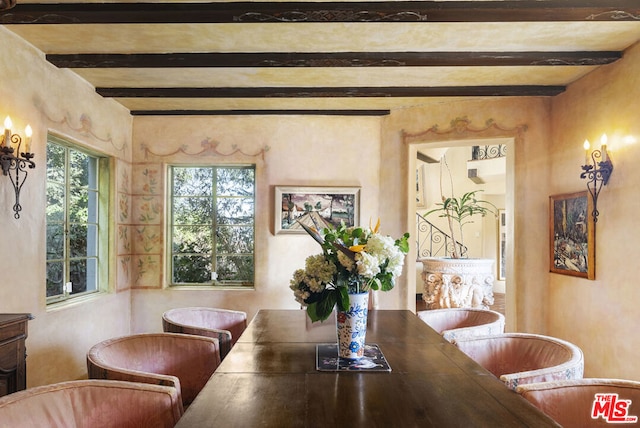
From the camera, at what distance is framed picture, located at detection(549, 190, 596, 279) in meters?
3.27

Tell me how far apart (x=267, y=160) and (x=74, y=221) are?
6.45ft

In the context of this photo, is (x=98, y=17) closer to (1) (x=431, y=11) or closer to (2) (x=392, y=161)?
(1) (x=431, y=11)

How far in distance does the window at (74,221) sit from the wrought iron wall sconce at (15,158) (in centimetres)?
45

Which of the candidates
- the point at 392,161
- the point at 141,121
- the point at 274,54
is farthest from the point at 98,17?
the point at 392,161

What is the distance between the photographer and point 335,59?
3000 millimetres

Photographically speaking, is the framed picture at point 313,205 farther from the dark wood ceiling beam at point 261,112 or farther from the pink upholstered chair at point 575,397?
the pink upholstered chair at point 575,397

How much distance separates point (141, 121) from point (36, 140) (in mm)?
1663

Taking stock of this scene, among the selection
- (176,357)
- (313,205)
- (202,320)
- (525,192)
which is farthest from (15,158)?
(525,192)

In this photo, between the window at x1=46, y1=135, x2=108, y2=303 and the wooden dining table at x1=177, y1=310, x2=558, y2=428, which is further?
the window at x1=46, y1=135, x2=108, y2=303

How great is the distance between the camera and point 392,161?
4516 millimetres

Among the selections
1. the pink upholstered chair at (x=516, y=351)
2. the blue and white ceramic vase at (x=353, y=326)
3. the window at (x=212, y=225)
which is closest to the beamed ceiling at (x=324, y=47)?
the window at (x=212, y=225)

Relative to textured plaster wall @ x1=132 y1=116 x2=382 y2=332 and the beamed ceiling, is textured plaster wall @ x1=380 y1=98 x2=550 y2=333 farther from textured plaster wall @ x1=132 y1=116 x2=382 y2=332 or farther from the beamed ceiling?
textured plaster wall @ x1=132 y1=116 x2=382 y2=332

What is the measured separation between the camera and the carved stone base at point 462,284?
18.6 ft

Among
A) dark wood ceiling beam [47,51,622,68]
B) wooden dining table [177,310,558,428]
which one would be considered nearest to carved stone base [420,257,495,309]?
dark wood ceiling beam [47,51,622,68]
